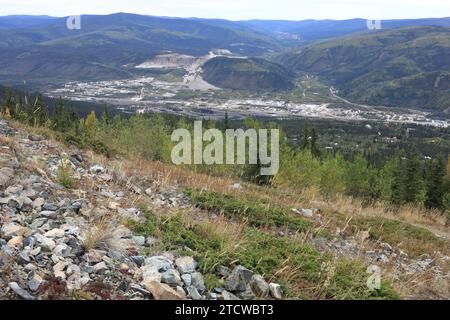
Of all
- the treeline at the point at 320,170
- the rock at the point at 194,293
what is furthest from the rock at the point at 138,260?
the treeline at the point at 320,170

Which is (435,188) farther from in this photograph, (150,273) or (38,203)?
(150,273)

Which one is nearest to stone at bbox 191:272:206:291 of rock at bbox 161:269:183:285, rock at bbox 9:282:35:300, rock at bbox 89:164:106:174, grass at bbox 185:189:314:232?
rock at bbox 161:269:183:285

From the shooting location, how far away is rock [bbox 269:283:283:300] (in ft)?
20.3

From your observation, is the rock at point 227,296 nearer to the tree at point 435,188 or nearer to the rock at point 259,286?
the rock at point 259,286

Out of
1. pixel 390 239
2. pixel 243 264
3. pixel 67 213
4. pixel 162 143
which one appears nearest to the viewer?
pixel 243 264

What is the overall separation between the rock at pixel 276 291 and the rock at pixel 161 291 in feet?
4.74

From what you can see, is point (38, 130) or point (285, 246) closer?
point (285, 246)

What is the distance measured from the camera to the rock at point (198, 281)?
6.08m

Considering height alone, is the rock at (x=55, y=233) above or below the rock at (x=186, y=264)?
above

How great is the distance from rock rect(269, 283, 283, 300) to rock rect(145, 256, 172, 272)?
1.56 m

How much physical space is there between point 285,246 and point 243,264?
1390mm
